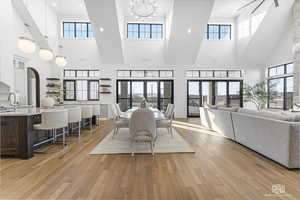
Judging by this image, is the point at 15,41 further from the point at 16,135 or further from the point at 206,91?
the point at 206,91

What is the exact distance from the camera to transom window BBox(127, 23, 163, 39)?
27.4ft

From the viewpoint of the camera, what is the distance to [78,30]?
8383mm

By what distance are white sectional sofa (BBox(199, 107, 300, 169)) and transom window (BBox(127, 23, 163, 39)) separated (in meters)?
5.89

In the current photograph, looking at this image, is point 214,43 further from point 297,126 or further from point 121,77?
point 297,126

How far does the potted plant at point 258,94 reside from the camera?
298 inches

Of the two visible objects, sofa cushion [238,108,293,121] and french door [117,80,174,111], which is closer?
sofa cushion [238,108,293,121]

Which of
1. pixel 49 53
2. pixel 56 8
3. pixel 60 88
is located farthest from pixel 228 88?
pixel 56 8

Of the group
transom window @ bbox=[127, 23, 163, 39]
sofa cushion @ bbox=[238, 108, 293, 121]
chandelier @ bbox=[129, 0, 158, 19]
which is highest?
transom window @ bbox=[127, 23, 163, 39]

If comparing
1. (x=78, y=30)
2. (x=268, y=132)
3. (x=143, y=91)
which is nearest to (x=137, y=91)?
(x=143, y=91)

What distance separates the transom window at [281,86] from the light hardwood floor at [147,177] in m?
5.88

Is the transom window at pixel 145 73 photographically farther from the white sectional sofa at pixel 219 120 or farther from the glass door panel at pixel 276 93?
the glass door panel at pixel 276 93

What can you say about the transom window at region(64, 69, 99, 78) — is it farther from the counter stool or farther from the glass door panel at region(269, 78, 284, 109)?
the glass door panel at region(269, 78, 284, 109)

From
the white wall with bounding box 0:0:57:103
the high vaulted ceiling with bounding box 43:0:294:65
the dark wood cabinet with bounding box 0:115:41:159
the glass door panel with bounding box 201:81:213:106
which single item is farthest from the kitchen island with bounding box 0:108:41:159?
the glass door panel with bounding box 201:81:213:106

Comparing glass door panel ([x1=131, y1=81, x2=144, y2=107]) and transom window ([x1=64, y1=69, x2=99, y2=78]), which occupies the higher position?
transom window ([x1=64, y1=69, x2=99, y2=78])
